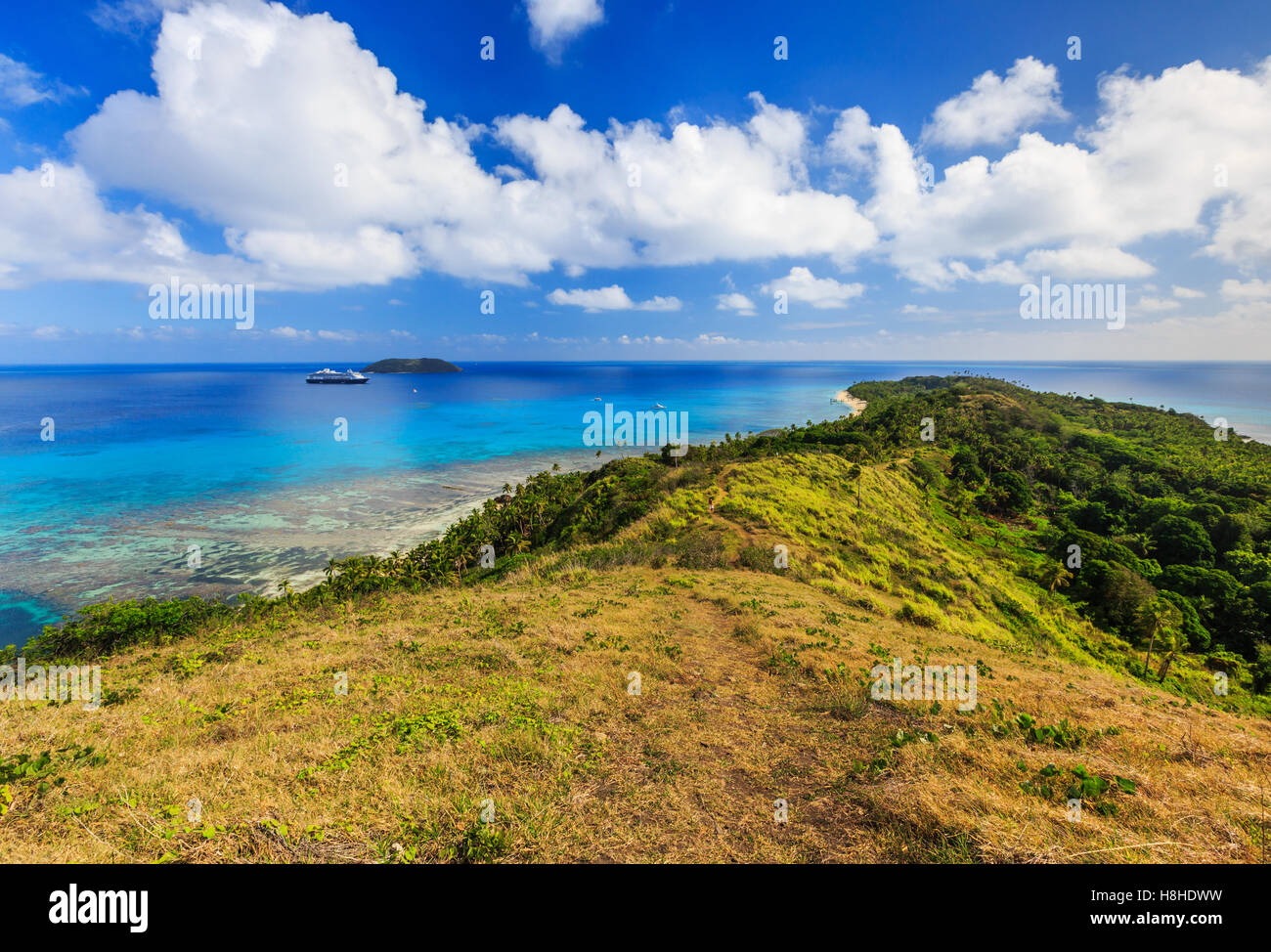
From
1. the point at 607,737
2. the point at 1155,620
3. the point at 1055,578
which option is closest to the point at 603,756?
the point at 607,737

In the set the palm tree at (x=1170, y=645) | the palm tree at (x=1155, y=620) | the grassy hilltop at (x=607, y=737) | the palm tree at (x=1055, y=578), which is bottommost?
the palm tree at (x=1170, y=645)

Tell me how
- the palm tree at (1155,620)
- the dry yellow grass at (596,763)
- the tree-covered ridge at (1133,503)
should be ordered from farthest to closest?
the tree-covered ridge at (1133,503)
the palm tree at (1155,620)
the dry yellow grass at (596,763)

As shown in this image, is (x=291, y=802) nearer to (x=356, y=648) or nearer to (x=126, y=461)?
(x=356, y=648)

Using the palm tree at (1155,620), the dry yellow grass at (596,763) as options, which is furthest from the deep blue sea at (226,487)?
the palm tree at (1155,620)

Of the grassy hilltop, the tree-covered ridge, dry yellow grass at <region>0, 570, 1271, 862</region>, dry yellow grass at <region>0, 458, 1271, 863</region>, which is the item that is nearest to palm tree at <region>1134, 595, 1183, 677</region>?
the tree-covered ridge

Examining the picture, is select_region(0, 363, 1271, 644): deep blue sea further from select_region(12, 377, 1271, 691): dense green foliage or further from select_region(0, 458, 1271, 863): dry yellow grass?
select_region(0, 458, 1271, 863): dry yellow grass

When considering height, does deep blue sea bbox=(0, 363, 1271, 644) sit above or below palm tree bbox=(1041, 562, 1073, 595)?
above

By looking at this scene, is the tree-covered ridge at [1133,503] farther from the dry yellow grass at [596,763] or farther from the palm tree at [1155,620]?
the dry yellow grass at [596,763]

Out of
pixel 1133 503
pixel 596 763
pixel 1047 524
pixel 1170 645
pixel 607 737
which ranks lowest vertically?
pixel 1170 645

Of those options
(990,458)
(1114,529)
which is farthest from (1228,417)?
(1114,529)

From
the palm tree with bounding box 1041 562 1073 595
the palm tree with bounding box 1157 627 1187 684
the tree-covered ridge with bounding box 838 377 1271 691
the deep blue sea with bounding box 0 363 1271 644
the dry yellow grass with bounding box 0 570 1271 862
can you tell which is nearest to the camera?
the dry yellow grass with bounding box 0 570 1271 862

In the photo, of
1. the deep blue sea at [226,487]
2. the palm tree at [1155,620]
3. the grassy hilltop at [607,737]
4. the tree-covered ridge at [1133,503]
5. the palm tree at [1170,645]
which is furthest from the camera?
the deep blue sea at [226,487]

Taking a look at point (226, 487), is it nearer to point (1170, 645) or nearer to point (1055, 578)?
point (1055, 578)

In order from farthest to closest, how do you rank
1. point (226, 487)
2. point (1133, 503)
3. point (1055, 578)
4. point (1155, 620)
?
point (226, 487) → point (1133, 503) → point (1055, 578) → point (1155, 620)
